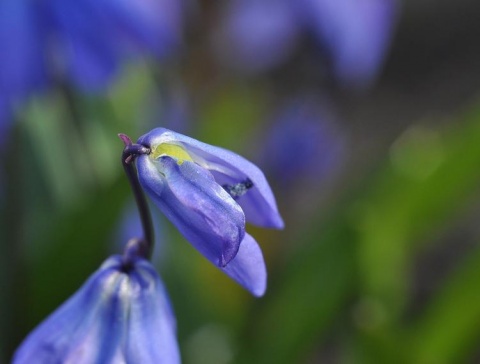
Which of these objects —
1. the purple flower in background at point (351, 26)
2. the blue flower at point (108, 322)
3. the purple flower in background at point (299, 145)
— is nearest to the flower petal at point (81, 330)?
the blue flower at point (108, 322)

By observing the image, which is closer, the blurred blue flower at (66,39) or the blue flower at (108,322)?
the blue flower at (108,322)

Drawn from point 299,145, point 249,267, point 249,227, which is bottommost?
point 249,227

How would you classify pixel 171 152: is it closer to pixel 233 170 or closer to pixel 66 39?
pixel 233 170

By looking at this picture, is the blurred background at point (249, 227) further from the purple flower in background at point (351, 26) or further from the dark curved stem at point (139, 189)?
the dark curved stem at point (139, 189)

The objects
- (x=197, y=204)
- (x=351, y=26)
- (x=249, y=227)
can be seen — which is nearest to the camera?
(x=197, y=204)

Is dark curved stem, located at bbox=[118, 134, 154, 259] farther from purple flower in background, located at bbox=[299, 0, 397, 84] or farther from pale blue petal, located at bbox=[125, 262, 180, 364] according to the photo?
purple flower in background, located at bbox=[299, 0, 397, 84]

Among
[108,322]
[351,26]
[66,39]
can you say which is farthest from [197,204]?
[351,26]

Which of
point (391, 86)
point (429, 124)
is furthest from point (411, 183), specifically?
point (391, 86)
